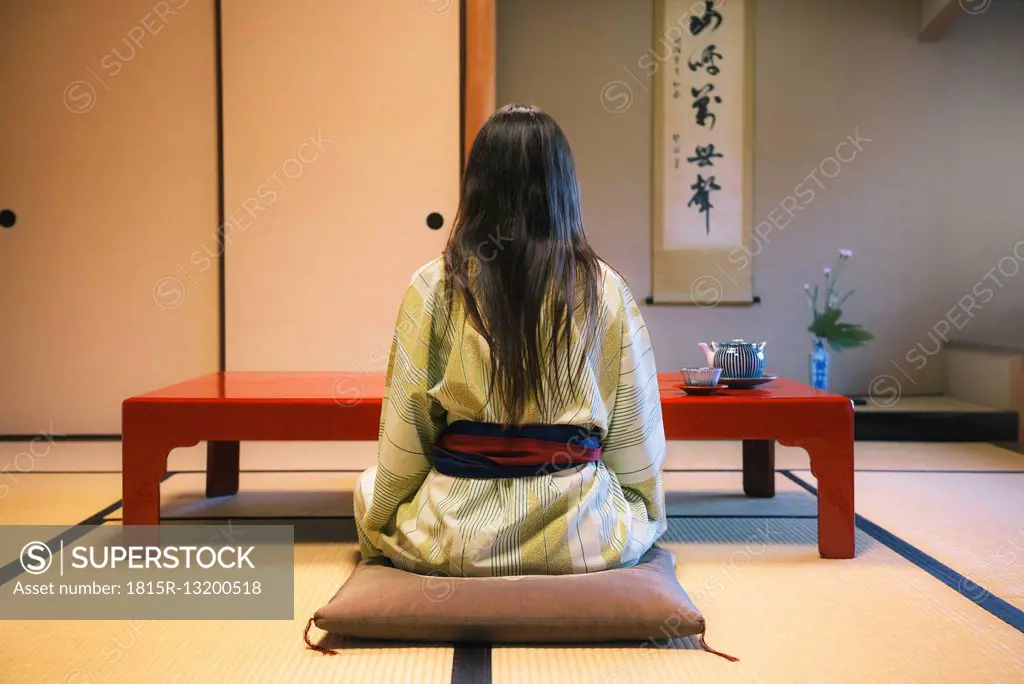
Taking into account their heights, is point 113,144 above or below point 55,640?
above

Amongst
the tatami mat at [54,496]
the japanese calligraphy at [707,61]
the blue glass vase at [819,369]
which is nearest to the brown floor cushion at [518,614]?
the tatami mat at [54,496]

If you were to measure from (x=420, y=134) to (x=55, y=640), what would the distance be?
10.3 feet

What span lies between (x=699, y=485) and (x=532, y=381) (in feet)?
5.61

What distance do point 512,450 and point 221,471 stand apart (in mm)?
1604

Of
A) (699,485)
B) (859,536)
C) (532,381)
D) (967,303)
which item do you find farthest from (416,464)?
(967,303)

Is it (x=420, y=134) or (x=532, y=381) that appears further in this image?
(x=420, y=134)

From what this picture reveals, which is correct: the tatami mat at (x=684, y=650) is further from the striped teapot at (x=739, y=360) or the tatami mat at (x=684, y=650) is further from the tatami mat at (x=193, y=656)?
the striped teapot at (x=739, y=360)

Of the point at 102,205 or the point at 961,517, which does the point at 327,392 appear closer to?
the point at 961,517

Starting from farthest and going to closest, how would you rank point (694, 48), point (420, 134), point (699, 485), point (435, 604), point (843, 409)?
point (694, 48)
point (420, 134)
point (699, 485)
point (843, 409)
point (435, 604)

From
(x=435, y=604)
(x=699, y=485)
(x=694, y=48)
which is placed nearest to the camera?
(x=435, y=604)

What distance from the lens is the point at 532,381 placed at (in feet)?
6.54

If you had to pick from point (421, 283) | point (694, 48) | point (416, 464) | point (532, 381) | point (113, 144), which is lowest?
point (416, 464)

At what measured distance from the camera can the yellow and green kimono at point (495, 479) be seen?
200 cm

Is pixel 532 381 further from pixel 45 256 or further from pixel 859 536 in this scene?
pixel 45 256
